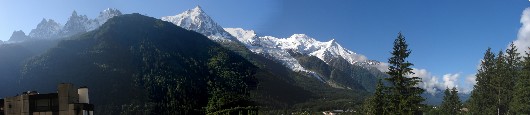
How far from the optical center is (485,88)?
105 m

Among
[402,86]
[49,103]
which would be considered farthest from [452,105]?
[49,103]

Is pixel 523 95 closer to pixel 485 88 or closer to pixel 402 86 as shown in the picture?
pixel 485 88

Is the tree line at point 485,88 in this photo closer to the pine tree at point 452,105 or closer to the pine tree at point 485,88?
the pine tree at point 485,88

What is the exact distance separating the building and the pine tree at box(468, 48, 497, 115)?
81.2 metres

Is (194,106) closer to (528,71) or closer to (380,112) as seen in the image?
(380,112)

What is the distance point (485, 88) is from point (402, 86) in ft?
172

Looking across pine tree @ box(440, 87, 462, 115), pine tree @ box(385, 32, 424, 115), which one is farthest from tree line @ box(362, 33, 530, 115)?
pine tree @ box(440, 87, 462, 115)

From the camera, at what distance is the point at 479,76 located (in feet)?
358

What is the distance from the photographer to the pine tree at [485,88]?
10225 cm

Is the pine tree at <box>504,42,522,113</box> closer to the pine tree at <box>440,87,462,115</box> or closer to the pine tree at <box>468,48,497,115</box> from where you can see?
the pine tree at <box>468,48,497,115</box>

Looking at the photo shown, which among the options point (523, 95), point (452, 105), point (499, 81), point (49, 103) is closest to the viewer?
point (49, 103)

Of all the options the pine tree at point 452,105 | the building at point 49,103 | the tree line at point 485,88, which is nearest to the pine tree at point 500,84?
the tree line at point 485,88

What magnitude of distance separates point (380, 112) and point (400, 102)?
100 ft

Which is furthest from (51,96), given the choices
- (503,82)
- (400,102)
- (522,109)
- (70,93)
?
(503,82)
